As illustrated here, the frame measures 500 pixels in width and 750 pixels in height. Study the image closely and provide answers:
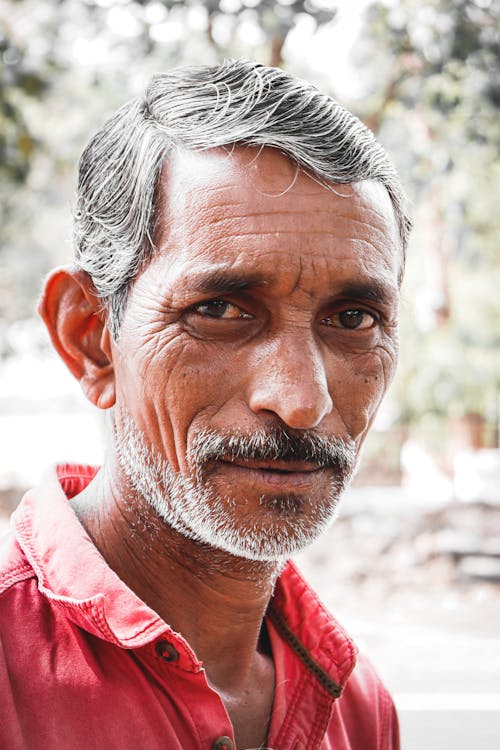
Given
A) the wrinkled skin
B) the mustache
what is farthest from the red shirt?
the mustache

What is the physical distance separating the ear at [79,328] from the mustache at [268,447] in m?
0.24

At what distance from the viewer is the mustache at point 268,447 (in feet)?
4.10

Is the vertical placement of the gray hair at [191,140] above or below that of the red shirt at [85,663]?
above

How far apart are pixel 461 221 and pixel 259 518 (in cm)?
779

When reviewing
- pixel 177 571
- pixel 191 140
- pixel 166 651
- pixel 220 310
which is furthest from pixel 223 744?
pixel 191 140

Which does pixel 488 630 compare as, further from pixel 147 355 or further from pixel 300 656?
pixel 147 355

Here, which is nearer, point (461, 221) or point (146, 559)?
point (146, 559)

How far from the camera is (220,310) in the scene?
1305 mm

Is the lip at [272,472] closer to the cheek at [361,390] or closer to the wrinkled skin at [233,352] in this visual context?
the wrinkled skin at [233,352]

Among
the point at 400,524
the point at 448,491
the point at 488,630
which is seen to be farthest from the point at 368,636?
the point at 448,491

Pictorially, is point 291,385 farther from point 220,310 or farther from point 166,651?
point 166,651

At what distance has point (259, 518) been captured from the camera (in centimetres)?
128

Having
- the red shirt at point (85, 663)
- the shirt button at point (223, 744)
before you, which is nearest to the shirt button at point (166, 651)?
the red shirt at point (85, 663)

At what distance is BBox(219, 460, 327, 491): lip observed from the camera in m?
1.27
